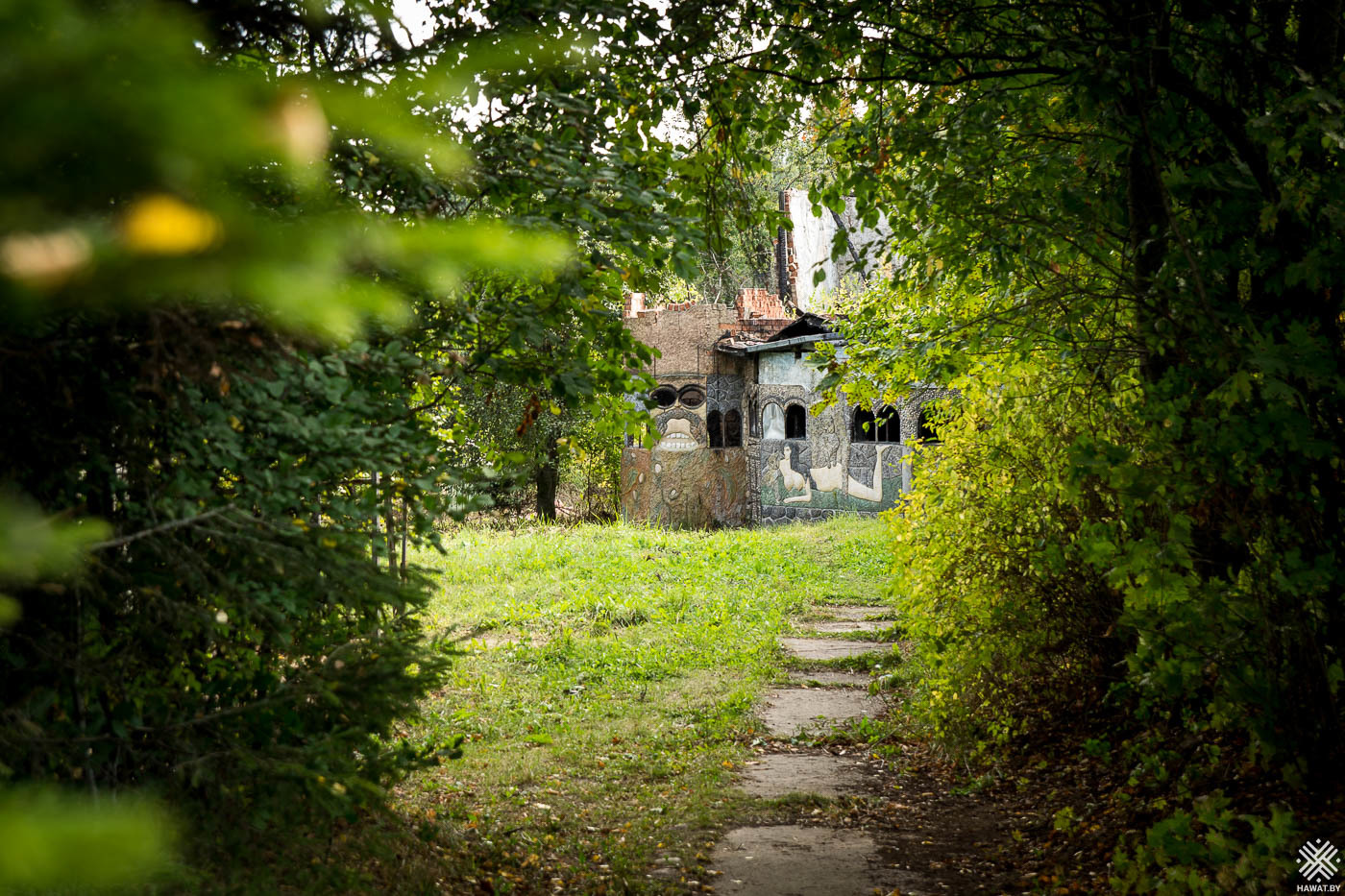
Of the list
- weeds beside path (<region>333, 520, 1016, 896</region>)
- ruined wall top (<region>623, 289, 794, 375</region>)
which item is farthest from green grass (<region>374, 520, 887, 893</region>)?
ruined wall top (<region>623, 289, 794, 375</region>)

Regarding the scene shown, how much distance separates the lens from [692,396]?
78.4 feet

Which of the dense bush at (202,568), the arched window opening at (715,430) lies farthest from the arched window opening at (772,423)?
the dense bush at (202,568)

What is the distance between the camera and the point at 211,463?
3086mm

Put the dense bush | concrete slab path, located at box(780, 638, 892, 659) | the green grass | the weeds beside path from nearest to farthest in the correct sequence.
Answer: the dense bush < the weeds beside path < the green grass < concrete slab path, located at box(780, 638, 892, 659)

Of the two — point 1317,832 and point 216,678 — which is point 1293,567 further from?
point 216,678

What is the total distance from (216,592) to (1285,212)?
436cm

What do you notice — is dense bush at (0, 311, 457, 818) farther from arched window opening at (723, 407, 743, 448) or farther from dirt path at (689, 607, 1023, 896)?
arched window opening at (723, 407, 743, 448)

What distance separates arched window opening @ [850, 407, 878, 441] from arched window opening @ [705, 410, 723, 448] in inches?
134

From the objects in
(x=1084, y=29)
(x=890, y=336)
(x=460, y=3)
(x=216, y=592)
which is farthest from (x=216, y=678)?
(x=890, y=336)

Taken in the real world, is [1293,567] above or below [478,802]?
above

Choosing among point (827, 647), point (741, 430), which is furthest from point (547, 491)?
point (827, 647)

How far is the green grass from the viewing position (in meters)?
5.44

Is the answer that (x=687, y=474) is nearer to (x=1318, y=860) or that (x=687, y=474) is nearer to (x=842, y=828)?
(x=842, y=828)

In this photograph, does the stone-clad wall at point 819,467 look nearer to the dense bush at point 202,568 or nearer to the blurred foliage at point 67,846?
the dense bush at point 202,568
